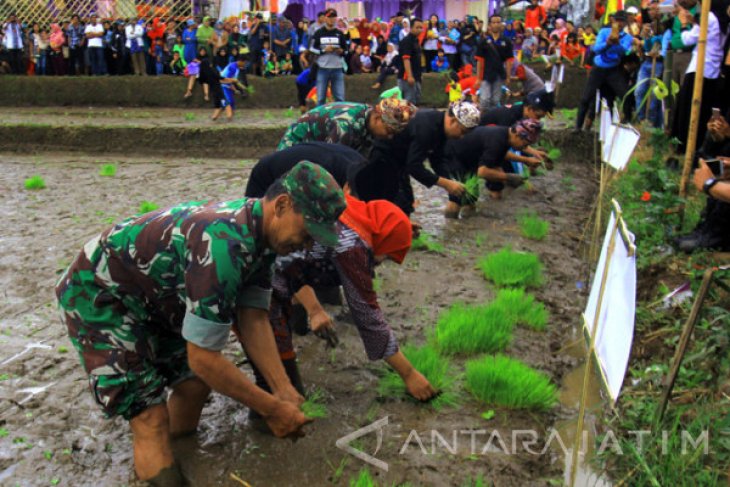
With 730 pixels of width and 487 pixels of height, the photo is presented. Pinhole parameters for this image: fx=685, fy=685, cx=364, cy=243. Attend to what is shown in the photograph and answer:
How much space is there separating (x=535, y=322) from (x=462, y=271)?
110 cm

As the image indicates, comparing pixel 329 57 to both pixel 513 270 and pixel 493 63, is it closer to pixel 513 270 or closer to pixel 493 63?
pixel 493 63

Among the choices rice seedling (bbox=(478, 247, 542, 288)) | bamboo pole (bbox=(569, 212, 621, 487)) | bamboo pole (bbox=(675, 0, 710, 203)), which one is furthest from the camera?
rice seedling (bbox=(478, 247, 542, 288))

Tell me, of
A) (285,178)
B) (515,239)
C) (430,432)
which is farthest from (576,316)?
(285,178)

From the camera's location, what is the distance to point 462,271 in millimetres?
5180

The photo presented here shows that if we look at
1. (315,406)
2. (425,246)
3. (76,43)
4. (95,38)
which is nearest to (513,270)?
(425,246)

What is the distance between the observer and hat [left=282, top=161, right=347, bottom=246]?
214 centimetres

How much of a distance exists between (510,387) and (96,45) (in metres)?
15.1

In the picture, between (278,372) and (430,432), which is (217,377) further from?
(430,432)

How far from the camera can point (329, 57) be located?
10.5 metres

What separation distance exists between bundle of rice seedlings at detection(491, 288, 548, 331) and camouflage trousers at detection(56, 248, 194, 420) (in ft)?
7.46

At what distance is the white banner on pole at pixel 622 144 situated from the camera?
518 cm

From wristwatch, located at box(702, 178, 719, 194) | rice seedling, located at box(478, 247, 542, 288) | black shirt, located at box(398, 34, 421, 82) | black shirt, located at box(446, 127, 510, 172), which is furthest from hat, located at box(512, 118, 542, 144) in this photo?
black shirt, located at box(398, 34, 421, 82)

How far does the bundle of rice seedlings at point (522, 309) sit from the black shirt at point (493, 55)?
6238mm

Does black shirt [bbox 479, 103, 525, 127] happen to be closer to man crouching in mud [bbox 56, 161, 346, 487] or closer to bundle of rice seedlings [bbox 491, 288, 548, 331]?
bundle of rice seedlings [bbox 491, 288, 548, 331]
